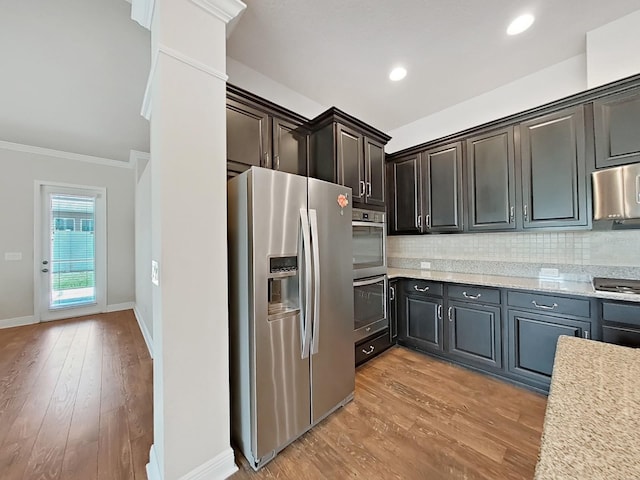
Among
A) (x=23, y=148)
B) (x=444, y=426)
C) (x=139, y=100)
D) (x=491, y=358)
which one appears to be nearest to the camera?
(x=444, y=426)

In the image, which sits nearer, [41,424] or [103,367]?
[41,424]

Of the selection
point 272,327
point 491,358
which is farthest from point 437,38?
point 491,358

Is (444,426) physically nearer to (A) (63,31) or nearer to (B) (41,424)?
(B) (41,424)

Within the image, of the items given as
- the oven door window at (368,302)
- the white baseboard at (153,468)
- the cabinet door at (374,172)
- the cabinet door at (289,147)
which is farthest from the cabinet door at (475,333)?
the white baseboard at (153,468)

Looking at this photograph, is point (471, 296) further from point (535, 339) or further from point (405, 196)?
point (405, 196)

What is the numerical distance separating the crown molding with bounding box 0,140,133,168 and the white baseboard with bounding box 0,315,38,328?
8.92 ft

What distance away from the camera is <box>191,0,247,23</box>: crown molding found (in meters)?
1.44

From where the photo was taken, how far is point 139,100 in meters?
3.01

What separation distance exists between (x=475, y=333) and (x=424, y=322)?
1.68 feet

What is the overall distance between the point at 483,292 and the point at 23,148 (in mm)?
6974

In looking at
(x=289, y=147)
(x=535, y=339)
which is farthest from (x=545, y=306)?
(x=289, y=147)

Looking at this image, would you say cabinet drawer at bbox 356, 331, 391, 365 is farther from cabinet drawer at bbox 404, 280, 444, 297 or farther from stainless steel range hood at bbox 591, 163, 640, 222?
stainless steel range hood at bbox 591, 163, 640, 222

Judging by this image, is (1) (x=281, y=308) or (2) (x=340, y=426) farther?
(2) (x=340, y=426)

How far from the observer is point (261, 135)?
85.2 inches
